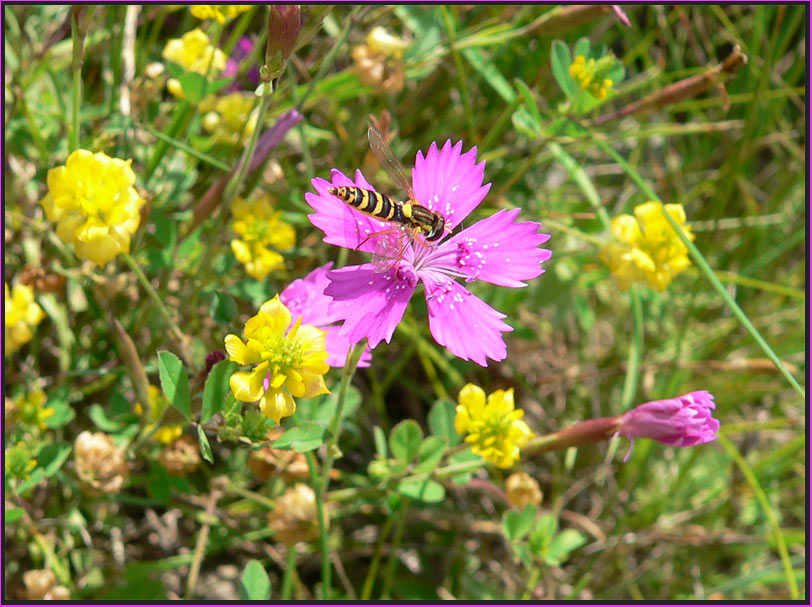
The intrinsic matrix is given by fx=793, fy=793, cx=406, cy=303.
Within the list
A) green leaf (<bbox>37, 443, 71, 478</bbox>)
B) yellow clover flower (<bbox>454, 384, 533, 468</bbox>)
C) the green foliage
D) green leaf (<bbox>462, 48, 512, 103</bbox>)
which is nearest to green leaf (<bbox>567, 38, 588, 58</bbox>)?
the green foliage

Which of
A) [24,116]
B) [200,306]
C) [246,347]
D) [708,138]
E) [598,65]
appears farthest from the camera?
[708,138]

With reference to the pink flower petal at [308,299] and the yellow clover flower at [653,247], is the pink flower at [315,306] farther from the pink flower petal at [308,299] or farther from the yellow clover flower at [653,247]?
the yellow clover flower at [653,247]

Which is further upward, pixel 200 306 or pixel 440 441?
pixel 200 306

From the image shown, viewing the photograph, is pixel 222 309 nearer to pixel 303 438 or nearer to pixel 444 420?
pixel 303 438

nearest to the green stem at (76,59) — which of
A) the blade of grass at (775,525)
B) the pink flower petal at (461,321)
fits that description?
the pink flower petal at (461,321)

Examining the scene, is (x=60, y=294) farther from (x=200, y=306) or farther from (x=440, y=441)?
(x=440, y=441)

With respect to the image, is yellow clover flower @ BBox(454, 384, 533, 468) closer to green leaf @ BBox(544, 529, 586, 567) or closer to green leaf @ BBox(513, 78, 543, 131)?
green leaf @ BBox(544, 529, 586, 567)

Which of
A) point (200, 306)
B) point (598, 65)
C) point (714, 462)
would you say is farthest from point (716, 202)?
point (200, 306)
